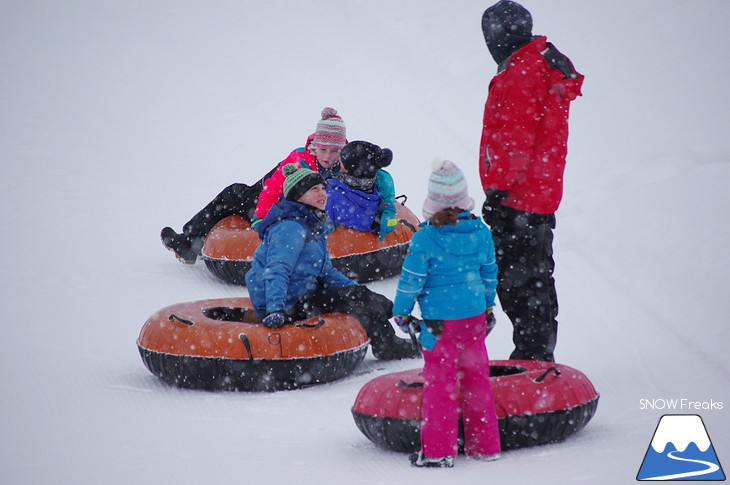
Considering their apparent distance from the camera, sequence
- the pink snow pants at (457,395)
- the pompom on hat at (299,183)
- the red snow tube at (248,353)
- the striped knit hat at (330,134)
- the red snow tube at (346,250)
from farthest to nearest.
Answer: the striped knit hat at (330,134)
the red snow tube at (346,250)
the pompom on hat at (299,183)
the red snow tube at (248,353)
the pink snow pants at (457,395)

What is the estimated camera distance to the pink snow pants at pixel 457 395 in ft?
14.3

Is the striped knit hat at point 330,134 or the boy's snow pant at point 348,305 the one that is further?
the striped knit hat at point 330,134

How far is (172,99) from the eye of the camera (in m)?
17.2

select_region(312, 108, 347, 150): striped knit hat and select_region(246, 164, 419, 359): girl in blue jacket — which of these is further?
select_region(312, 108, 347, 150): striped knit hat

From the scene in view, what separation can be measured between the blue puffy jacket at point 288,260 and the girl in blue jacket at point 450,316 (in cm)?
157

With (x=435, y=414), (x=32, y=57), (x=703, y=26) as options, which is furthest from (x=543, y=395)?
(x=32, y=57)

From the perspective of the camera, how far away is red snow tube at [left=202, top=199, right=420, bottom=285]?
782 centimetres

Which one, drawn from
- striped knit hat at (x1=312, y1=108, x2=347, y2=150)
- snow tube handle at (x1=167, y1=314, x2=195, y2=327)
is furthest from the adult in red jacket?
striped knit hat at (x1=312, y1=108, x2=347, y2=150)

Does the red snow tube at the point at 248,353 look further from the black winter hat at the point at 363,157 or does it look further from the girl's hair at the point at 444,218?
the black winter hat at the point at 363,157

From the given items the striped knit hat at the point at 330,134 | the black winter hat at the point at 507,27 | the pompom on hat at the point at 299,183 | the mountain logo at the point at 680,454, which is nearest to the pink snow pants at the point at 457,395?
the mountain logo at the point at 680,454

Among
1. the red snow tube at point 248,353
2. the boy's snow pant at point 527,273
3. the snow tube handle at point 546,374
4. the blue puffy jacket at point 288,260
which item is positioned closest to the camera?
the snow tube handle at point 546,374

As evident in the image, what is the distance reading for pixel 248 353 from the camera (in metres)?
5.75

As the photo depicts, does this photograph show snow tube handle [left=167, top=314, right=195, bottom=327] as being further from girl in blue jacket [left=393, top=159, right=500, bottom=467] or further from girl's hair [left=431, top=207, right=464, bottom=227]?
girl's hair [left=431, top=207, right=464, bottom=227]

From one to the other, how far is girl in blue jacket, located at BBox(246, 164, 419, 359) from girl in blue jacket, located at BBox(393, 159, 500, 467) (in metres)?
1.58
